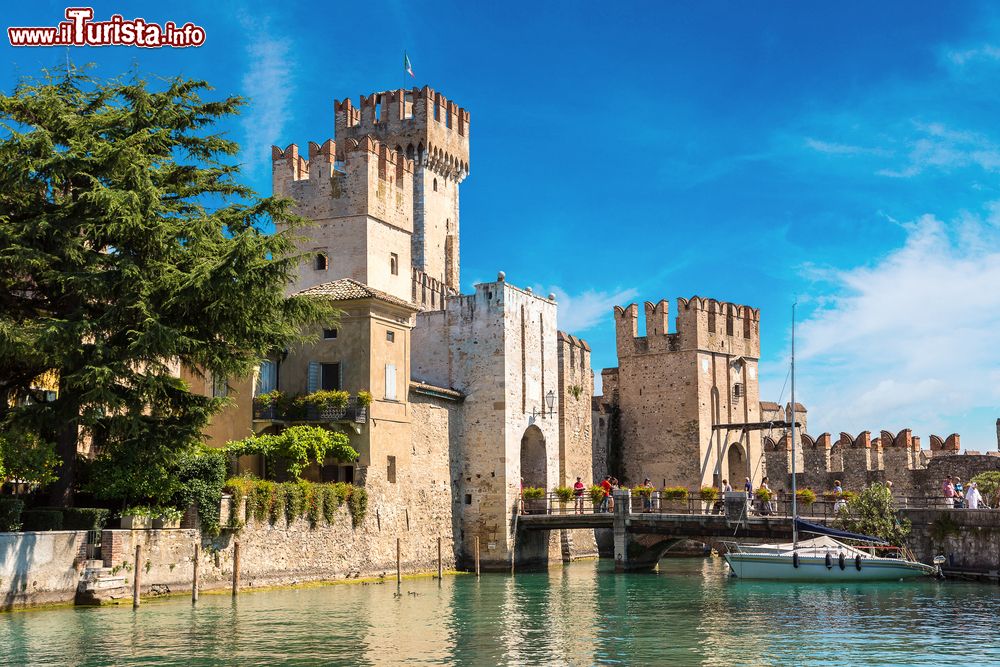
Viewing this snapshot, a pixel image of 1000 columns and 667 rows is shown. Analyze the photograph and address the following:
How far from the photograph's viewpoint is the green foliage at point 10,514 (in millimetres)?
23031

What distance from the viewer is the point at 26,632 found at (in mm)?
19688

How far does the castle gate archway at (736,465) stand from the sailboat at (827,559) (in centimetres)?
1542

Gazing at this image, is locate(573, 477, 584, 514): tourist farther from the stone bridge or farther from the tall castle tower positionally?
the tall castle tower

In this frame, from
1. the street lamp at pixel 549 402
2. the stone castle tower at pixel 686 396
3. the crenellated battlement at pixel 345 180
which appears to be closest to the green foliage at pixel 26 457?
the crenellated battlement at pixel 345 180

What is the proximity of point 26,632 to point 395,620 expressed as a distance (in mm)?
6583

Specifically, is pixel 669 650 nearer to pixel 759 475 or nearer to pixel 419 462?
pixel 419 462

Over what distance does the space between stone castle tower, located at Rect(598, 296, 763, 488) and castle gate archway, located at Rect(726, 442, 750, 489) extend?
0.04m

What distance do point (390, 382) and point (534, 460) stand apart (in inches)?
341

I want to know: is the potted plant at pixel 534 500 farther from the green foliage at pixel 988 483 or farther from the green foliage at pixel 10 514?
the green foliage at pixel 10 514

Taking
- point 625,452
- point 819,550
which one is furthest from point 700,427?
point 819,550

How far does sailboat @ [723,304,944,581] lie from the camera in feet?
97.3

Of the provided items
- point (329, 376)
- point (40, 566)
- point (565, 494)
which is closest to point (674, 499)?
point (565, 494)

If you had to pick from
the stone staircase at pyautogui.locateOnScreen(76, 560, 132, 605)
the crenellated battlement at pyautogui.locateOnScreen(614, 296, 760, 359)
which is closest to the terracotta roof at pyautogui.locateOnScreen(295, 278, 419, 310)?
the stone staircase at pyautogui.locateOnScreen(76, 560, 132, 605)

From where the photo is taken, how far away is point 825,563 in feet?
98.6
